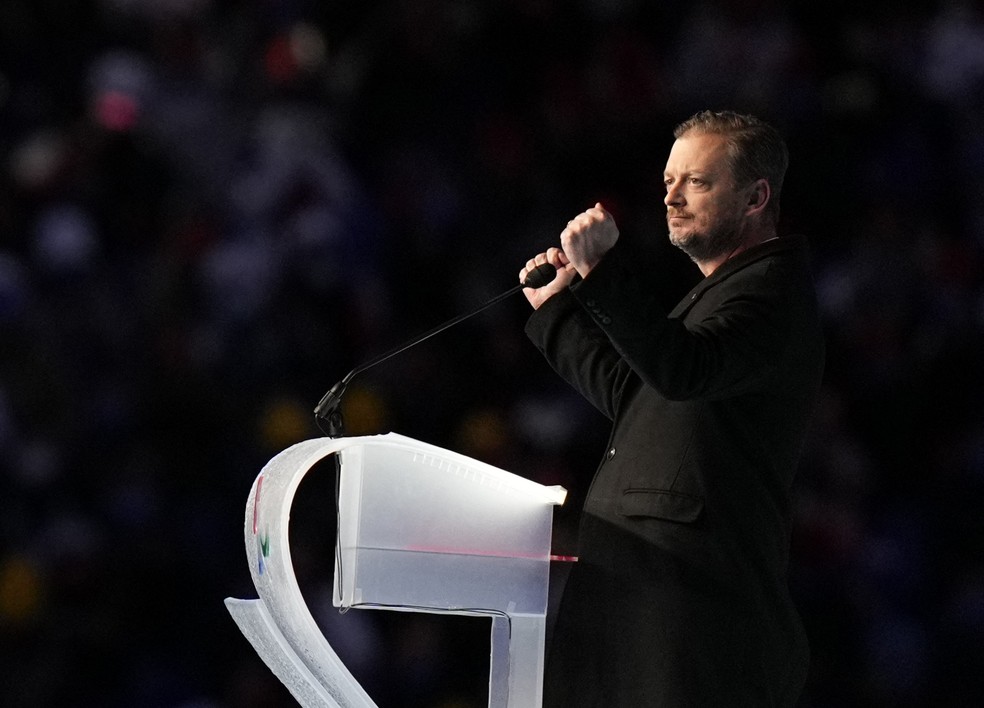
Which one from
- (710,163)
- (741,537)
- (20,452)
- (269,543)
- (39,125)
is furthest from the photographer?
(39,125)

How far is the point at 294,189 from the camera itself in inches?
121

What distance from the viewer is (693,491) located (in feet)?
4.49

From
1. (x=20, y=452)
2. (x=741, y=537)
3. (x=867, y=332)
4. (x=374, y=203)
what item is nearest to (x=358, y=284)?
(x=374, y=203)

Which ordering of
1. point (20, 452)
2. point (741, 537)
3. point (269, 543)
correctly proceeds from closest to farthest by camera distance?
point (269, 543), point (741, 537), point (20, 452)

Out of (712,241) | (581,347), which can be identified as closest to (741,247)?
(712,241)

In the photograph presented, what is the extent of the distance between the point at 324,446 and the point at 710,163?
2.00 ft

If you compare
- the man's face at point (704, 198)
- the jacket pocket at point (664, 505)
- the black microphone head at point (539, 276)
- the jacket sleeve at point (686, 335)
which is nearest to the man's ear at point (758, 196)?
the man's face at point (704, 198)

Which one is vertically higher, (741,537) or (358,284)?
(358,284)

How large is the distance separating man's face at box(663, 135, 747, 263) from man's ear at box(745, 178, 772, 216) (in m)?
0.01

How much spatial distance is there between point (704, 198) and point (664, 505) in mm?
396

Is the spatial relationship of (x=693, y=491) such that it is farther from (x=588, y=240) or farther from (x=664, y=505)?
(x=588, y=240)

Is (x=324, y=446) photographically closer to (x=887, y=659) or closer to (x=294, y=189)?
(x=294, y=189)

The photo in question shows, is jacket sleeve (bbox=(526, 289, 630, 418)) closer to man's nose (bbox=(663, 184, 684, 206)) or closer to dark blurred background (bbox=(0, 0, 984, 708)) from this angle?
man's nose (bbox=(663, 184, 684, 206))

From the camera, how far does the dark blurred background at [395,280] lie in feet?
9.10
